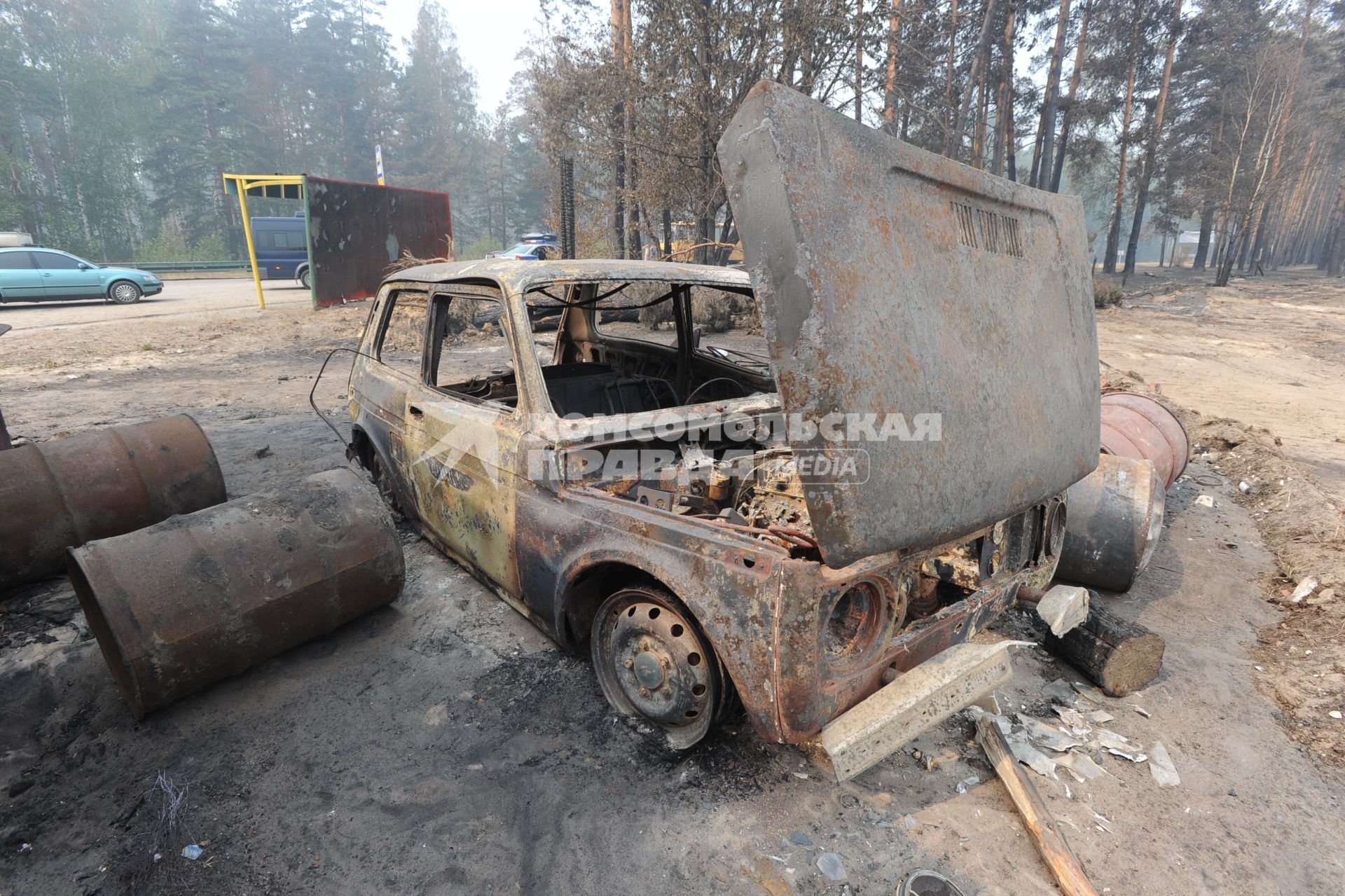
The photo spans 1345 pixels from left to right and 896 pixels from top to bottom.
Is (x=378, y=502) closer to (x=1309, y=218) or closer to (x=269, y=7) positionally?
(x=269, y=7)

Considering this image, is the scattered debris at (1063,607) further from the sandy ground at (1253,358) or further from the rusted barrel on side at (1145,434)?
the sandy ground at (1253,358)

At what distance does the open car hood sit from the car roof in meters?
1.00

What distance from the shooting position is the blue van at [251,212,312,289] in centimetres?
2036

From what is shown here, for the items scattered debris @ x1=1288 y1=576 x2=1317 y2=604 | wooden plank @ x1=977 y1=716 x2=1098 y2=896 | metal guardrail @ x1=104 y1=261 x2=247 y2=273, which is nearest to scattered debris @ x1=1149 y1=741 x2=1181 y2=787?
wooden plank @ x1=977 y1=716 x2=1098 y2=896

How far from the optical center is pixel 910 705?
5.76 ft

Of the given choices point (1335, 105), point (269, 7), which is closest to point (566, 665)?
point (1335, 105)

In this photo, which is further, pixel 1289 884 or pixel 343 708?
pixel 343 708

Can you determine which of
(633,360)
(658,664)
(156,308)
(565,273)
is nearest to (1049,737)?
(658,664)

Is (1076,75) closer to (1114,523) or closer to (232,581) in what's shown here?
(1114,523)

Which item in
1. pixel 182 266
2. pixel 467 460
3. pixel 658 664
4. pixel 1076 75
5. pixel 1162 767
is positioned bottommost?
pixel 1162 767

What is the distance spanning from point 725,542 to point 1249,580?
149 inches

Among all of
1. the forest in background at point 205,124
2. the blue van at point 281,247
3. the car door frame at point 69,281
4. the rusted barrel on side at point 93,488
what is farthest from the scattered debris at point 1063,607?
the forest in background at point 205,124

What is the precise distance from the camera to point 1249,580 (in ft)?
11.9

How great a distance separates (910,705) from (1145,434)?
3442 millimetres
